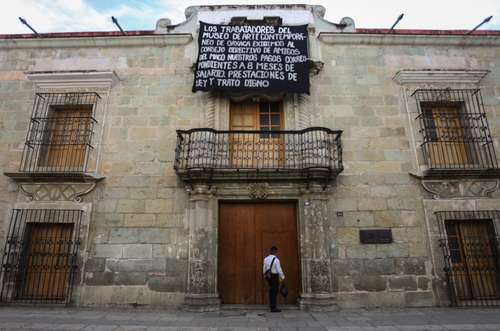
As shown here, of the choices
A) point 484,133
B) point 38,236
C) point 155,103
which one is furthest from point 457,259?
point 38,236

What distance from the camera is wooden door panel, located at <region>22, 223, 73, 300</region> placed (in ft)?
21.7

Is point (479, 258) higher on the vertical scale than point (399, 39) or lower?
lower

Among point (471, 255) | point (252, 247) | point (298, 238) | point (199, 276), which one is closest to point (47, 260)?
point (199, 276)

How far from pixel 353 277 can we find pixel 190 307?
3.57 meters

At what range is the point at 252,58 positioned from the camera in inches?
311

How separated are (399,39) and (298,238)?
6.21 meters

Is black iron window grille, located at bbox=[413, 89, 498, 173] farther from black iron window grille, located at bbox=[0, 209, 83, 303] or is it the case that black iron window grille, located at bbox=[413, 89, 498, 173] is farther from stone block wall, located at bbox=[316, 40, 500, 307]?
black iron window grille, located at bbox=[0, 209, 83, 303]

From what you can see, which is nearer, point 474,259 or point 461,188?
point 474,259

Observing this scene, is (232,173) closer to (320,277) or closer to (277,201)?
(277,201)

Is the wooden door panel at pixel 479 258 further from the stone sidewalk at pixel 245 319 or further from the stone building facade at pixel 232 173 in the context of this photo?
the stone sidewalk at pixel 245 319

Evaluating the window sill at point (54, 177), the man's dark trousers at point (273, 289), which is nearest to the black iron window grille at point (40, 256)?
the window sill at point (54, 177)

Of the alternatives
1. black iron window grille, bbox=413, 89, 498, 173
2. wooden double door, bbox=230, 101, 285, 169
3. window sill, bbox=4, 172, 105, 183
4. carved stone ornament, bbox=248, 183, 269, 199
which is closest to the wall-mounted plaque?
black iron window grille, bbox=413, 89, 498, 173

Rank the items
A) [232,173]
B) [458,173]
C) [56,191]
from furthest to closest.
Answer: [56,191] → [458,173] → [232,173]

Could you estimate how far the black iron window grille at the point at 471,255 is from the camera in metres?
6.44
